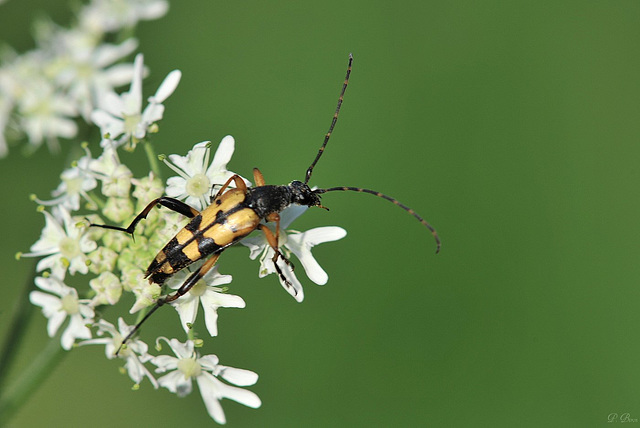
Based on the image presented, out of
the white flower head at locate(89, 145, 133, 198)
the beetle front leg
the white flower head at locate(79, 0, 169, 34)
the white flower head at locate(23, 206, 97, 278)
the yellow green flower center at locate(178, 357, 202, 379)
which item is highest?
the white flower head at locate(79, 0, 169, 34)

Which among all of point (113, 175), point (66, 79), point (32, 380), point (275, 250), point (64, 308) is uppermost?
point (66, 79)

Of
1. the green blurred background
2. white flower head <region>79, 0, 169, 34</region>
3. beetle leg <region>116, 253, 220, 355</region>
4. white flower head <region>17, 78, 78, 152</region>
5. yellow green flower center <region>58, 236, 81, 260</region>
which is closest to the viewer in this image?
beetle leg <region>116, 253, 220, 355</region>

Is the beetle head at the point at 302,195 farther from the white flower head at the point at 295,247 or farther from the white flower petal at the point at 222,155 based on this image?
the white flower petal at the point at 222,155

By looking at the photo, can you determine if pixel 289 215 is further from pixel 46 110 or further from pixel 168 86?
pixel 46 110

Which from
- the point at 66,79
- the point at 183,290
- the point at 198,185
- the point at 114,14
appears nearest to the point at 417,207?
the point at 198,185

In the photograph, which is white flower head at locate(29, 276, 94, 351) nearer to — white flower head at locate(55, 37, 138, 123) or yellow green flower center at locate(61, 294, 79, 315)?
yellow green flower center at locate(61, 294, 79, 315)

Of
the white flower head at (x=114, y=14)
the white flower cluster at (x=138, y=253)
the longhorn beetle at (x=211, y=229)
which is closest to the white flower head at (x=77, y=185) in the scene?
the white flower cluster at (x=138, y=253)

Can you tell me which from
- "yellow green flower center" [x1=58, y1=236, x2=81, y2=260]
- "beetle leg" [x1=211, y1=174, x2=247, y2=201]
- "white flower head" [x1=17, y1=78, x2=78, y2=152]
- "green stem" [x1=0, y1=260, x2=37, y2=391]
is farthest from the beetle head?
"white flower head" [x1=17, y1=78, x2=78, y2=152]
